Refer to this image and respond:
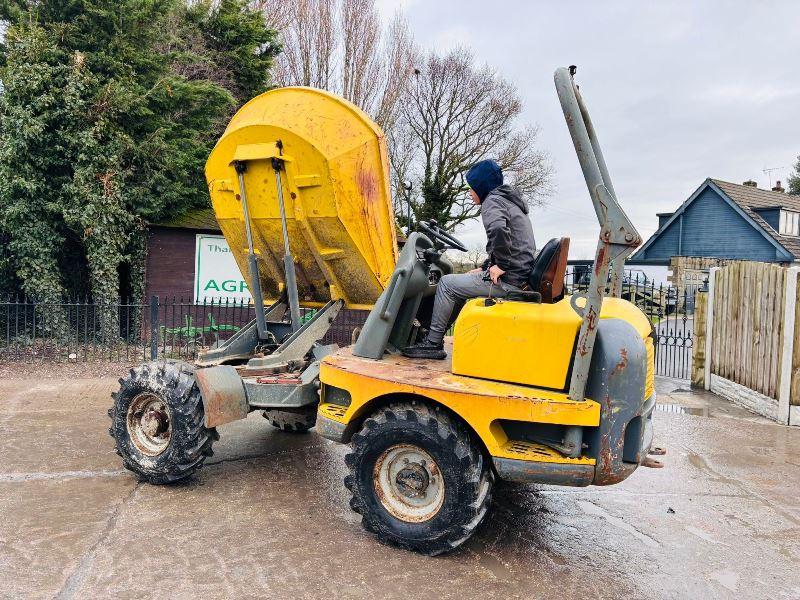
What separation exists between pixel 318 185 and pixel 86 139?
8.02 m

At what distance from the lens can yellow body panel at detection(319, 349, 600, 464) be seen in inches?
134

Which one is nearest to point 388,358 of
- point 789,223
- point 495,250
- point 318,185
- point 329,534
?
point 495,250

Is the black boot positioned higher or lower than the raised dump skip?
lower

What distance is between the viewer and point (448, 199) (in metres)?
27.2

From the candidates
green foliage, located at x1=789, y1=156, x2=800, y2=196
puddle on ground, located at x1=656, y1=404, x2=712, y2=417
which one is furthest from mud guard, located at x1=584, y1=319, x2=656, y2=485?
green foliage, located at x1=789, y1=156, x2=800, y2=196

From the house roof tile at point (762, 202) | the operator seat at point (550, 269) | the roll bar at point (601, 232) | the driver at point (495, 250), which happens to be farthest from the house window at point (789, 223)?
the roll bar at point (601, 232)

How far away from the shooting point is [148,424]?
4.94 m

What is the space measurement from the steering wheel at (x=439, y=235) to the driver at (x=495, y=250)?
50cm

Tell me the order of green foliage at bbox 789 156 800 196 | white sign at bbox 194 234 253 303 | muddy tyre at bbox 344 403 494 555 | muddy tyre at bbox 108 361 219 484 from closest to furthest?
muddy tyre at bbox 344 403 494 555
muddy tyre at bbox 108 361 219 484
white sign at bbox 194 234 253 303
green foliage at bbox 789 156 800 196

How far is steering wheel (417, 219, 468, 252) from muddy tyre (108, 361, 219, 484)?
2.13 meters

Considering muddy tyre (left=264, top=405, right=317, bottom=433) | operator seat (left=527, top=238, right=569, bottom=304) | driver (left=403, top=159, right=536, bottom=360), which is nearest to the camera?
operator seat (left=527, top=238, right=569, bottom=304)

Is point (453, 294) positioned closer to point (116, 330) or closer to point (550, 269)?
point (550, 269)

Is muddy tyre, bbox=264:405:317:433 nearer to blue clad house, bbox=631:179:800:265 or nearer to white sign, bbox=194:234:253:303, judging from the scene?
white sign, bbox=194:234:253:303

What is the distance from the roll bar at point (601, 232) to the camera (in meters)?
3.27
